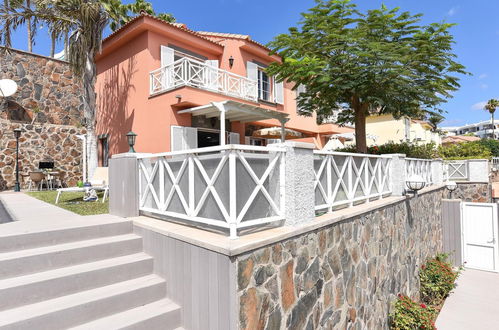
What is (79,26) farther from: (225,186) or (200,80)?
(225,186)

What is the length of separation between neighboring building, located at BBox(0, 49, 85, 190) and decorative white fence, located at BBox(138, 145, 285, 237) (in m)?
11.1

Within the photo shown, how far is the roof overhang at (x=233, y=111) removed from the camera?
863 centimetres

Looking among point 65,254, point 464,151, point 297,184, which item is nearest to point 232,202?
point 297,184

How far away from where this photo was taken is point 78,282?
10.6ft

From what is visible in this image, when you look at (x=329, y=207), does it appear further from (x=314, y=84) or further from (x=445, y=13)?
(x=445, y=13)

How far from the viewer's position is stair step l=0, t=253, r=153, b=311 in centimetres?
289

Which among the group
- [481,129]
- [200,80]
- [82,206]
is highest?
[481,129]

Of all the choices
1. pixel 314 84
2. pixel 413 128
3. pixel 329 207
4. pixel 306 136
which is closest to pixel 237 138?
pixel 314 84

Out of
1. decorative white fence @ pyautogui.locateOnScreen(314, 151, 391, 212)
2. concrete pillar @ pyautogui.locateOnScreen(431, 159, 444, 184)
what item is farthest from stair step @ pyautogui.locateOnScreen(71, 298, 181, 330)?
concrete pillar @ pyautogui.locateOnScreen(431, 159, 444, 184)

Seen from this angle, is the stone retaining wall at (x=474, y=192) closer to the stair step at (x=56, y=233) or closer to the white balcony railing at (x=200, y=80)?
the white balcony railing at (x=200, y=80)

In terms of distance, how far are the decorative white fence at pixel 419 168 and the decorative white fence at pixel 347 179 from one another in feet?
5.67

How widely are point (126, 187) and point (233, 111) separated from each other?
5914mm

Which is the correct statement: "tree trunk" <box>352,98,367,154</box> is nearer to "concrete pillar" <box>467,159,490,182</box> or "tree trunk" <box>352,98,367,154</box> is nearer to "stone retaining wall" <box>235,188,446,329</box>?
"stone retaining wall" <box>235,188,446,329</box>

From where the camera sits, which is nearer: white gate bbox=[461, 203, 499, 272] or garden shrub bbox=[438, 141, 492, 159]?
white gate bbox=[461, 203, 499, 272]
